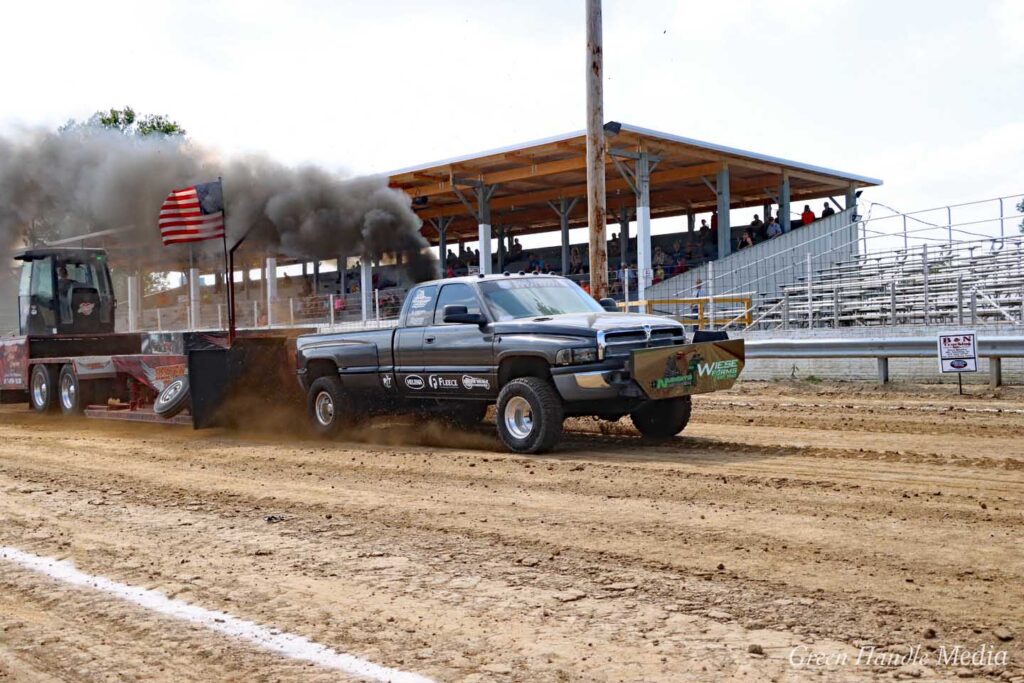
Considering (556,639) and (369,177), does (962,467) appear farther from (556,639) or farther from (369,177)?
(369,177)

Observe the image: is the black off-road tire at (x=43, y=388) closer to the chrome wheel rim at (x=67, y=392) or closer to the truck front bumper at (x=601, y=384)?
the chrome wheel rim at (x=67, y=392)

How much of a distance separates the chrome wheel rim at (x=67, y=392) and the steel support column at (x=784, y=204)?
921 inches

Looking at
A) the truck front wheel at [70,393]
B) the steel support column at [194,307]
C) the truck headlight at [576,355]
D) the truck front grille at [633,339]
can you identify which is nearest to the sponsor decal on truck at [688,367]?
the truck front grille at [633,339]

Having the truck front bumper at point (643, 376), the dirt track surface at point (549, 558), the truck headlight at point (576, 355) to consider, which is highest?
the truck headlight at point (576, 355)

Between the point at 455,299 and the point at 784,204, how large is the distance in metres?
24.4

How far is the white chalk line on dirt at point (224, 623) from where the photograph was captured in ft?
12.8

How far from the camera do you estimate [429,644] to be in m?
4.17

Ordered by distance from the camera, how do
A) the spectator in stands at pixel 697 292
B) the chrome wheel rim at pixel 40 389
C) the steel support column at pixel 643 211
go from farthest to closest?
1. the steel support column at pixel 643 211
2. the spectator in stands at pixel 697 292
3. the chrome wheel rim at pixel 40 389

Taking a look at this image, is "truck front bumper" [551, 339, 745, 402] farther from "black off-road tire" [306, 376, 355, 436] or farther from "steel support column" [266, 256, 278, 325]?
"steel support column" [266, 256, 278, 325]

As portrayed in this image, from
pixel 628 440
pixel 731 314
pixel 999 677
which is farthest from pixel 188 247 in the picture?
Answer: pixel 999 677

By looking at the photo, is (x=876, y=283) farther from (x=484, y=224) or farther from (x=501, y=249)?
(x=501, y=249)

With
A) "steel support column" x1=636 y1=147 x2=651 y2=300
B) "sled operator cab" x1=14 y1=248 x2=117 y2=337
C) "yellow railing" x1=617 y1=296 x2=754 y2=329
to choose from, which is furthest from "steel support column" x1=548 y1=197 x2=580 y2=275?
"sled operator cab" x1=14 y1=248 x2=117 y2=337

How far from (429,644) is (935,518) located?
3.42 metres

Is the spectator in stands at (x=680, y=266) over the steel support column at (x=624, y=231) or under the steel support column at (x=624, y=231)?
under
